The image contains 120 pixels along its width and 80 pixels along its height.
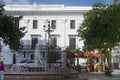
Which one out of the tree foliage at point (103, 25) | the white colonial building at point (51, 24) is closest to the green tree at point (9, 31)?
the tree foliage at point (103, 25)

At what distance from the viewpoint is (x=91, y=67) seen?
53969 millimetres

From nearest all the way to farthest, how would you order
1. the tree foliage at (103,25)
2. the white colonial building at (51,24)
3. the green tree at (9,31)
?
the green tree at (9,31)
the tree foliage at (103,25)
the white colonial building at (51,24)

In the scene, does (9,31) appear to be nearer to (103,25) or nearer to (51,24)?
(103,25)

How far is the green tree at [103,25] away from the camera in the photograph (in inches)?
1663

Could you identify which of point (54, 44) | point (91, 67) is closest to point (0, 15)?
point (91, 67)

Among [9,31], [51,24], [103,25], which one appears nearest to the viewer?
[9,31]

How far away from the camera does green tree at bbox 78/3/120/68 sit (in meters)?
42.2

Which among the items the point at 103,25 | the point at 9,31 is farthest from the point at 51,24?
the point at 9,31

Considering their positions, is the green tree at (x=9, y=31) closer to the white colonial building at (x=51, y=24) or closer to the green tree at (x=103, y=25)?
the green tree at (x=103, y=25)

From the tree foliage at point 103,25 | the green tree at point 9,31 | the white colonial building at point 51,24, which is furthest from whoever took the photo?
the white colonial building at point 51,24

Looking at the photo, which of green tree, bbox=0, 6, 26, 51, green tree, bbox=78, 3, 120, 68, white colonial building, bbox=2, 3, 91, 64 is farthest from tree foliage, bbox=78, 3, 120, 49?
white colonial building, bbox=2, 3, 91, 64

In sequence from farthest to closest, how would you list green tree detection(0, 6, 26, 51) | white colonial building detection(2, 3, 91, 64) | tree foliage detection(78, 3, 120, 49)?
white colonial building detection(2, 3, 91, 64)
tree foliage detection(78, 3, 120, 49)
green tree detection(0, 6, 26, 51)

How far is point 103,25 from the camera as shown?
42531 millimetres

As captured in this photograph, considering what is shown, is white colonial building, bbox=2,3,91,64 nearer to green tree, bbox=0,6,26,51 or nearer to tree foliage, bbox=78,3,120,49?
tree foliage, bbox=78,3,120,49
